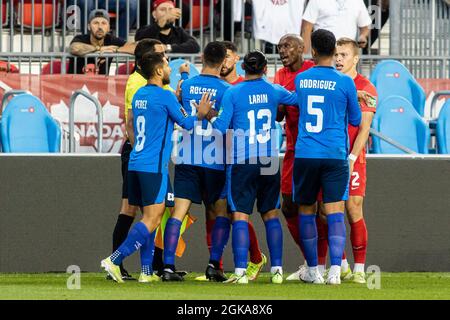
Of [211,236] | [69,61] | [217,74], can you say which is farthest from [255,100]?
[69,61]

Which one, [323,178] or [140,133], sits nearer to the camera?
[323,178]

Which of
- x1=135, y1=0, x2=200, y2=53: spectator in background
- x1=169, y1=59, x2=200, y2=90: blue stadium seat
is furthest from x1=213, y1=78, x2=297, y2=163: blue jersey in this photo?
x1=135, y1=0, x2=200, y2=53: spectator in background

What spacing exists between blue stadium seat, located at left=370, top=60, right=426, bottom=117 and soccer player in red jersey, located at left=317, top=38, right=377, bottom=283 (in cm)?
359

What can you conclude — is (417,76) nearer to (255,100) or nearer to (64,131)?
(64,131)

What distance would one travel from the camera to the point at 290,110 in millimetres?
12805

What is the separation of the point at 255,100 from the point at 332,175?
35.8 inches

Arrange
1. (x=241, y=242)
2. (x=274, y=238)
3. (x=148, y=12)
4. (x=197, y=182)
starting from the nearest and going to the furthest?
(x=241, y=242), (x=274, y=238), (x=197, y=182), (x=148, y=12)

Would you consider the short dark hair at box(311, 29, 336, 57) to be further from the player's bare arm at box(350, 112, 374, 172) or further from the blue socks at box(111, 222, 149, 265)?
the blue socks at box(111, 222, 149, 265)

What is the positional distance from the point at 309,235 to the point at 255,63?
1.52 meters

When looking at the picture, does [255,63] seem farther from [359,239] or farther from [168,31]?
[168,31]

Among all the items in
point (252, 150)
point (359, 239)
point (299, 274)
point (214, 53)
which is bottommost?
Result: point (299, 274)

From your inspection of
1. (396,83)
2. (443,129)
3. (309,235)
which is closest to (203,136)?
(309,235)

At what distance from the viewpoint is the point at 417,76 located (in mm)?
17281

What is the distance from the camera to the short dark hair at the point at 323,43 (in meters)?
12.1
